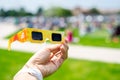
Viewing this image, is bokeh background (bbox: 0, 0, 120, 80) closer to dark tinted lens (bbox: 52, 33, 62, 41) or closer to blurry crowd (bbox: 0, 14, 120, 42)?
blurry crowd (bbox: 0, 14, 120, 42)

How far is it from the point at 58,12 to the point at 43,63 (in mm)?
9632

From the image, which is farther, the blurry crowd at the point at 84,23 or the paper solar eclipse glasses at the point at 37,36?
the blurry crowd at the point at 84,23

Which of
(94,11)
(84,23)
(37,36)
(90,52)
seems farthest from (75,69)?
(37,36)

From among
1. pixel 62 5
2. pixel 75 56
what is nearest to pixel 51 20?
pixel 62 5

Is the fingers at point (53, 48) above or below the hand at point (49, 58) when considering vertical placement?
above

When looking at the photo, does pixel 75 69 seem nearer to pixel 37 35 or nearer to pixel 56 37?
pixel 56 37

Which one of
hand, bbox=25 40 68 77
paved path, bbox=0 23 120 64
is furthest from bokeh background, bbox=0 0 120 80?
hand, bbox=25 40 68 77

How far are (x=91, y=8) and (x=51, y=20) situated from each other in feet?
3.54

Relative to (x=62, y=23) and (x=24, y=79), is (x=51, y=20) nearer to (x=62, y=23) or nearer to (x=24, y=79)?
(x=62, y=23)

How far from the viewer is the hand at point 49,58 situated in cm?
189

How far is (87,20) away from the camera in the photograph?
11266mm

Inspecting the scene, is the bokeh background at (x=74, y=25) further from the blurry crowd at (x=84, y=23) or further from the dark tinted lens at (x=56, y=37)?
the dark tinted lens at (x=56, y=37)

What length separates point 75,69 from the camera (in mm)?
7707

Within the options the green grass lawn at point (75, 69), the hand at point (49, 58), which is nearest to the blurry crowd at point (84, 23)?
the green grass lawn at point (75, 69)
